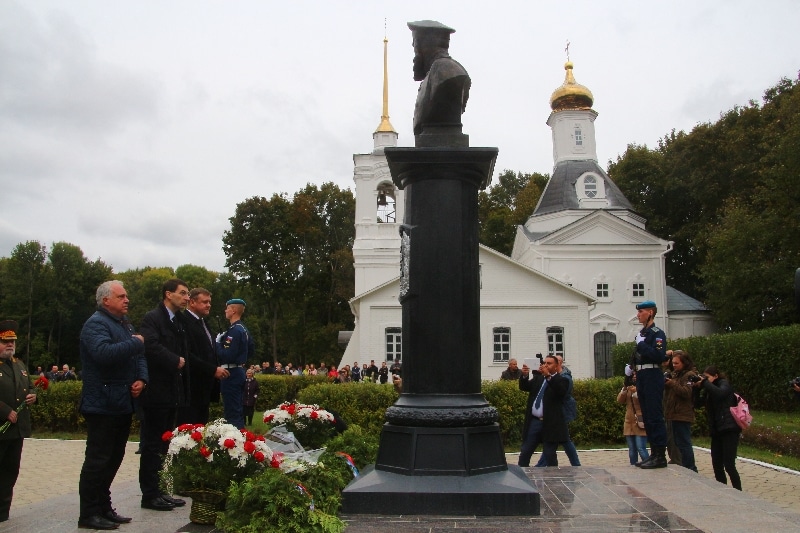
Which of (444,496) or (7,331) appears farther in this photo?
(7,331)

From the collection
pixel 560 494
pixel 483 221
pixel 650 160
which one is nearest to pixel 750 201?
pixel 650 160

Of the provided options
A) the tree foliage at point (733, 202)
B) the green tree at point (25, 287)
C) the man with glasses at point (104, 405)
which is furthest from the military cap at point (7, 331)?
the green tree at point (25, 287)

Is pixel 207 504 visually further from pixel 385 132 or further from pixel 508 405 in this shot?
pixel 385 132

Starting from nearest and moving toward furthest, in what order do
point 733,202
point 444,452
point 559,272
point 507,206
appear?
point 444,452 → point 733,202 → point 559,272 → point 507,206

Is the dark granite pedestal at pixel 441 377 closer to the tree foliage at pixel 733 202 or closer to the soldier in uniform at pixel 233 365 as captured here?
the soldier in uniform at pixel 233 365

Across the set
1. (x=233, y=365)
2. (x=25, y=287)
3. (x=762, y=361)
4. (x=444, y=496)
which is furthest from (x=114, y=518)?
(x=25, y=287)

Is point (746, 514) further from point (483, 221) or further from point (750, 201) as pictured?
point (483, 221)

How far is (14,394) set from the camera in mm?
6477

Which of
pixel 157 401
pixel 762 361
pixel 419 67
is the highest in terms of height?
pixel 419 67

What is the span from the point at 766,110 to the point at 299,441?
1486 inches

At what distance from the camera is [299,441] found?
7.87 m

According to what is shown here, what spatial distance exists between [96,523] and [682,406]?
6653 millimetres

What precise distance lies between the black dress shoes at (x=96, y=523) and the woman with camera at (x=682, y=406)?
647 centimetres

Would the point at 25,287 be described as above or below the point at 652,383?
above
